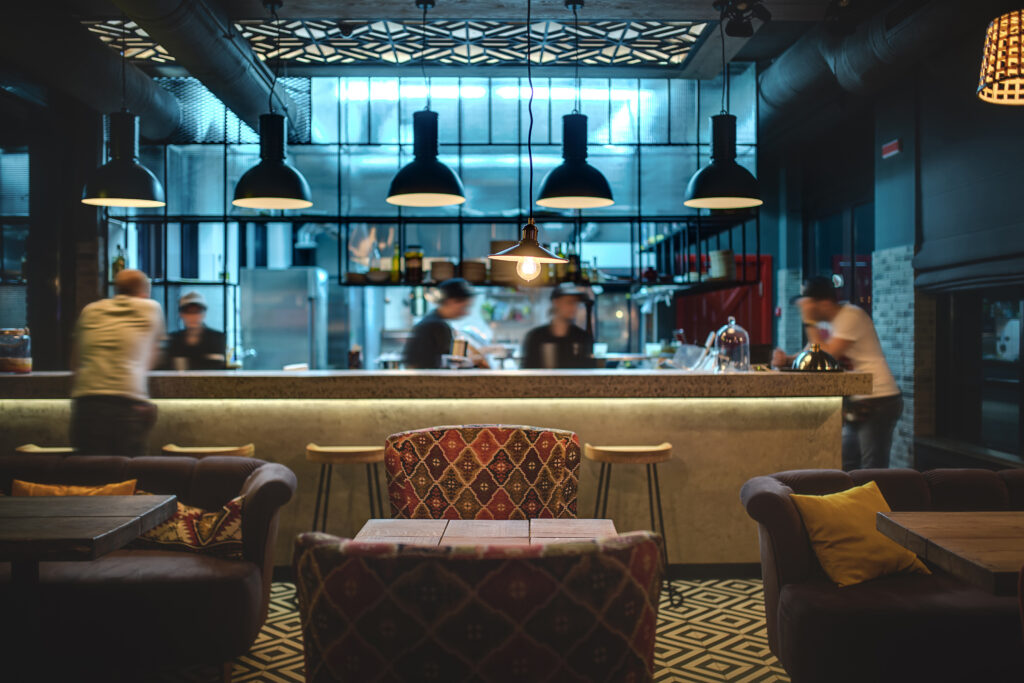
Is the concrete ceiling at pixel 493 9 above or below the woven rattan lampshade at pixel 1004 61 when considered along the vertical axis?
above

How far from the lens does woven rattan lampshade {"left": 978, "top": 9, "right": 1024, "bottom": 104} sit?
226cm

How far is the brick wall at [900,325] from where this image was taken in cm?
625

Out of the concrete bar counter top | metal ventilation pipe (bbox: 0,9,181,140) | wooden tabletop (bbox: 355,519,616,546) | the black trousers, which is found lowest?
wooden tabletop (bbox: 355,519,616,546)

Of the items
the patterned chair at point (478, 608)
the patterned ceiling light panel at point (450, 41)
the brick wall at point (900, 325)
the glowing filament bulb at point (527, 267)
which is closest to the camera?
the patterned chair at point (478, 608)

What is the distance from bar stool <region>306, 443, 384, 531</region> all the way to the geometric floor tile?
508 mm

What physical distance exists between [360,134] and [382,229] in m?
1.54

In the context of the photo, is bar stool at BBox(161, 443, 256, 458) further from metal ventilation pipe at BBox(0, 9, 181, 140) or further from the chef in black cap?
metal ventilation pipe at BBox(0, 9, 181, 140)

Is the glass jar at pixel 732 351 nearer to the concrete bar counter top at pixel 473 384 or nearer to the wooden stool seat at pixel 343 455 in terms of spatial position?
the concrete bar counter top at pixel 473 384

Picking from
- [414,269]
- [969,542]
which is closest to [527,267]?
[969,542]

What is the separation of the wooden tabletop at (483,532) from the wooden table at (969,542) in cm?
92

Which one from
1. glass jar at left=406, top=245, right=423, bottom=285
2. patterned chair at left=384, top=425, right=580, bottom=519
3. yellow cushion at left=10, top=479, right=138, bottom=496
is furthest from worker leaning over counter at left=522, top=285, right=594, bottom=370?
yellow cushion at left=10, top=479, right=138, bottom=496

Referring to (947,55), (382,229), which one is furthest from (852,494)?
(382,229)

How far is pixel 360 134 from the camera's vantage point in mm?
8508

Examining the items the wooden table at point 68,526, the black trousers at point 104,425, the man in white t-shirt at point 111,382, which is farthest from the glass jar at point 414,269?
the wooden table at point 68,526
